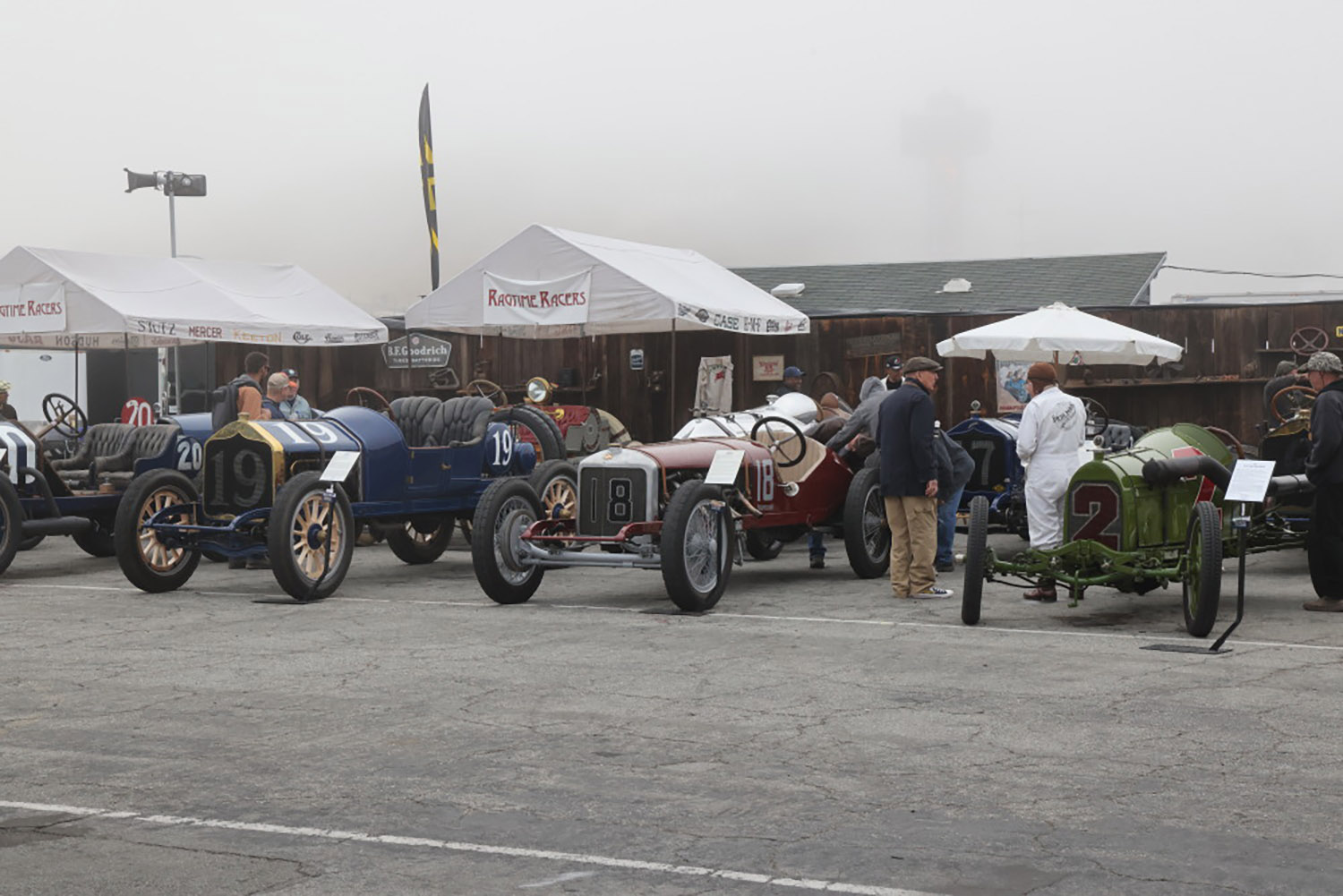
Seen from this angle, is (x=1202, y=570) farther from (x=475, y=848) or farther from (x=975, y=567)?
(x=475, y=848)

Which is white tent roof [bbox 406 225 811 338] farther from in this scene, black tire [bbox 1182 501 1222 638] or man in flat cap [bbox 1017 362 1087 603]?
black tire [bbox 1182 501 1222 638]

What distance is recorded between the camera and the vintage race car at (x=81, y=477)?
13.2 m

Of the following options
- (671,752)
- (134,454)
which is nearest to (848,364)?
(134,454)

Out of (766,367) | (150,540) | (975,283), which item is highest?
(975,283)

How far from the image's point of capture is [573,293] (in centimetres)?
1870

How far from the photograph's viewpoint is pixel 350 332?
845 inches

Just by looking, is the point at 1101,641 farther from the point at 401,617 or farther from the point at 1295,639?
the point at 401,617

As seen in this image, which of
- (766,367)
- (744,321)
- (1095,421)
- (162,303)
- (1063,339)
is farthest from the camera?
(766,367)

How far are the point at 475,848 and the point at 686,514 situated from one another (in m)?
5.82

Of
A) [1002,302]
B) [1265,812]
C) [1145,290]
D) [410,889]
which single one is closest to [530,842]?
[410,889]

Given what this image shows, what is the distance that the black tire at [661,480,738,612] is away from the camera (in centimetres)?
1075

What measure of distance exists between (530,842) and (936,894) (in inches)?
52.4

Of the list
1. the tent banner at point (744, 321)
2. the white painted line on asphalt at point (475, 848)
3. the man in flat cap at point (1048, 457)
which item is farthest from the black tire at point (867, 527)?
the white painted line on asphalt at point (475, 848)

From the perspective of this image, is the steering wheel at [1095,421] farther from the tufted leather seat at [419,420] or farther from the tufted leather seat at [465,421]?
the tufted leather seat at [419,420]
